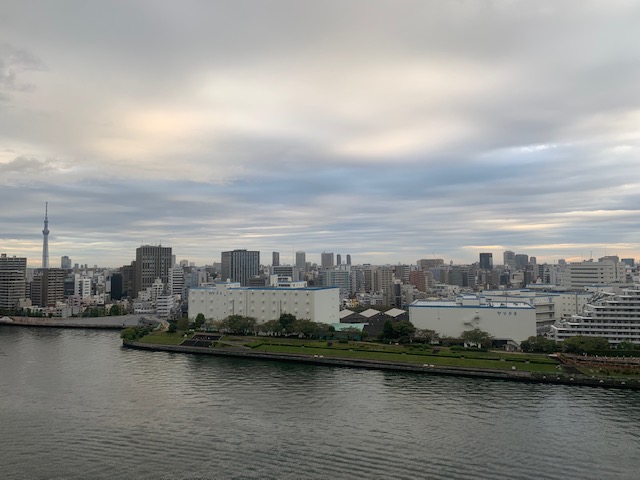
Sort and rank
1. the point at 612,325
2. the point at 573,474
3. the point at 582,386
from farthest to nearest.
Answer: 1. the point at 612,325
2. the point at 582,386
3. the point at 573,474

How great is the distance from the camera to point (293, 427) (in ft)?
36.6

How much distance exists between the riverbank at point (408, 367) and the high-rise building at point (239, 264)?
50.5 metres

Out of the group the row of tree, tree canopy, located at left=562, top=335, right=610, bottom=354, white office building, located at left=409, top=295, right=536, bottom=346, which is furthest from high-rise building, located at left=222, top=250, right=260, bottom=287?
tree canopy, located at left=562, top=335, right=610, bottom=354

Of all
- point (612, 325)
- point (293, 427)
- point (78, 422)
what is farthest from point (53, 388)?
point (612, 325)

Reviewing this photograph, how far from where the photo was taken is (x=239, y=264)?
76.0 metres

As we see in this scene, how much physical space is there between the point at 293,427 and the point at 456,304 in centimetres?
1666

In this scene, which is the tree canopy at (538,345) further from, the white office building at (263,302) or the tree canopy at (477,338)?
the white office building at (263,302)

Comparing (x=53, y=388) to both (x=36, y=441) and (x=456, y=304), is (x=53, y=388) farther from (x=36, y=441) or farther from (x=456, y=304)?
(x=456, y=304)

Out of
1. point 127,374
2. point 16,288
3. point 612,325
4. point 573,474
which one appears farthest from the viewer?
point 16,288

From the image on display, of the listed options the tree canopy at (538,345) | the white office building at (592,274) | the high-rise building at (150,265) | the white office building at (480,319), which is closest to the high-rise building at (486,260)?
the white office building at (592,274)

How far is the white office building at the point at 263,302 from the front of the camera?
94.2 ft

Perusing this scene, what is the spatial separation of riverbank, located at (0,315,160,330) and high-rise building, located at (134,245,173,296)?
17217 mm

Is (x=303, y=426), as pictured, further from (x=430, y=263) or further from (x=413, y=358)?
(x=430, y=263)

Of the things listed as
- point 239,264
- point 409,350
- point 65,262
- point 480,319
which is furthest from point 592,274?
point 65,262
